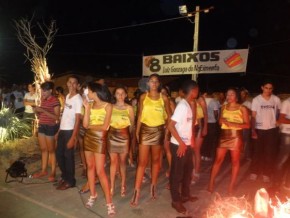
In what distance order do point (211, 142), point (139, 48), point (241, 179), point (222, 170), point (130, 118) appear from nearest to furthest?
point (130, 118)
point (241, 179)
point (222, 170)
point (211, 142)
point (139, 48)

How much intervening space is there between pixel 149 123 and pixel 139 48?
40.5 m

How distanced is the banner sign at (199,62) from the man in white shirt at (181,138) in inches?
→ 316

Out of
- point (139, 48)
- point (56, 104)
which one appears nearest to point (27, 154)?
point (56, 104)

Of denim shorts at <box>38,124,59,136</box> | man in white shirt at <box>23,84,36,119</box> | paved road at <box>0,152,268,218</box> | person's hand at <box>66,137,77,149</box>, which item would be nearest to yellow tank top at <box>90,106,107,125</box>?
person's hand at <box>66,137,77,149</box>

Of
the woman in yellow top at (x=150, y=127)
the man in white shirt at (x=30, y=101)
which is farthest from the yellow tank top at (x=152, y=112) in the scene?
the man in white shirt at (x=30, y=101)

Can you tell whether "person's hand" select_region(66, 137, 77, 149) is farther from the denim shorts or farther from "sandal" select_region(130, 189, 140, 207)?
"sandal" select_region(130, 189, 140, 207)

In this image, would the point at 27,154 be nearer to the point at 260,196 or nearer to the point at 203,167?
the point at 203,167

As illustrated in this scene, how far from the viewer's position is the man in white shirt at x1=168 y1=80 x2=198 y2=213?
4469 millimetres

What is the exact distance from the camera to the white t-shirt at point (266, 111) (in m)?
5.90

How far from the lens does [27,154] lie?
25.3ft

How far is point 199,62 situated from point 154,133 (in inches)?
340

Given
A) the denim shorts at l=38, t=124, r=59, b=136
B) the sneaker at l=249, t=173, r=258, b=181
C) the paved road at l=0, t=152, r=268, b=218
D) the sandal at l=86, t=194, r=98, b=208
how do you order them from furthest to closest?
1. the sneaker at l=249, t=173, r=258, b=181
2. the denim shorts at l=38, t=124, r=59, b=136
3. the sandal at l=86, t=194, r=98, b=208
4. the paved road at l=0, t=152, r=268, b=218

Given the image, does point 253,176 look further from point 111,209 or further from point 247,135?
point 111,209

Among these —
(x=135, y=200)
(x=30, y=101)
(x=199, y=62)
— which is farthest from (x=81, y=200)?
(x=199, y=62)
